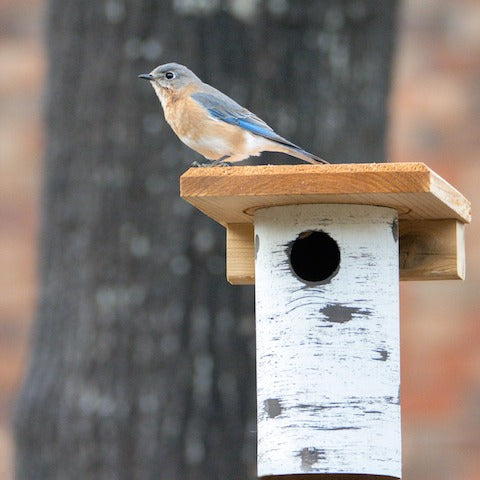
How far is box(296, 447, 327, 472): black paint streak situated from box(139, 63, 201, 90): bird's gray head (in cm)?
154

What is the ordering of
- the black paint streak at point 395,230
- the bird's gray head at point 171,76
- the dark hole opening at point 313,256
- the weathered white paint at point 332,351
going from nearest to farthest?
the weathered white paint at point 332,351 → the black paint streak at point 395,230 → the dark hole opening at point 313,256 → the bird's gray head at point 171,76

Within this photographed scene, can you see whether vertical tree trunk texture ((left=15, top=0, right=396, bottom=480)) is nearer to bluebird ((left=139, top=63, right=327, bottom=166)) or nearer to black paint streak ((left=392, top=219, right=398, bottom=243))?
bluebird ((left=139, top=63, right=327, bottom=166))

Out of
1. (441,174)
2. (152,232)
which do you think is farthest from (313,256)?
(441,174)

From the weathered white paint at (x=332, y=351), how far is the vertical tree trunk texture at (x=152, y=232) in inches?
46.6

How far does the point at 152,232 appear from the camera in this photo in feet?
17.7

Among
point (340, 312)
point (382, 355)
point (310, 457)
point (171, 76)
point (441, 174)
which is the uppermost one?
point (441, 174)

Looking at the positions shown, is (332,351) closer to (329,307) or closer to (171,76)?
(329,307)

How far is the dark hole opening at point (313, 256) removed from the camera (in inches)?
169

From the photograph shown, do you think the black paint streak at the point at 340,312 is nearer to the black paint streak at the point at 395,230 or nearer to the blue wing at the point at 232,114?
the black paint streak at the point at 395,230

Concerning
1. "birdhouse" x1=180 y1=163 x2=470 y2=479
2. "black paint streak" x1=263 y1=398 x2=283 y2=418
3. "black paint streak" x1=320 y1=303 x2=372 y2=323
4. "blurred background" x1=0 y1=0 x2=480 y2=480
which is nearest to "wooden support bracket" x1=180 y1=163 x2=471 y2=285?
"birdhouse" x1=180 y1=163 x2=470 y2=479

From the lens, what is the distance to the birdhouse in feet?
13.0

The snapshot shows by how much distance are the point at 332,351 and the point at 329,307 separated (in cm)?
13

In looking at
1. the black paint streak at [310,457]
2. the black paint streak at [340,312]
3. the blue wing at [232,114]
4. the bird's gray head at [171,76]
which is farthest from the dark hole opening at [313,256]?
the bird's gray head at [171,76]

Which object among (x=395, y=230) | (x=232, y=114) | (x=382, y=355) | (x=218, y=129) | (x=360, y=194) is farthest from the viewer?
(x=232, y=114)
